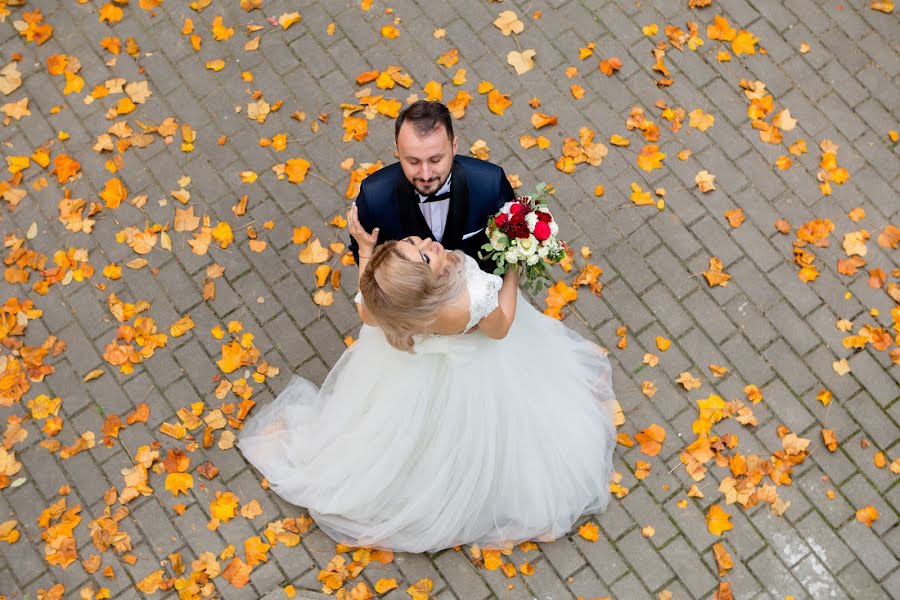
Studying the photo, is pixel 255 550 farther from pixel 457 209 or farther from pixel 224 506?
pixel 457 209

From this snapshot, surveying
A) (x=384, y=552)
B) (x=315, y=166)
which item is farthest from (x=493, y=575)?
(x=315, y=166)

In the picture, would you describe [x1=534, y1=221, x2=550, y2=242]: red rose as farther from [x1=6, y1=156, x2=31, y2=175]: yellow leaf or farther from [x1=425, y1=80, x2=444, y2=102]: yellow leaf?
[x1=6, y1=156, x2=31, y2=175]: yellow leaf

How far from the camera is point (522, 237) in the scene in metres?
4.14

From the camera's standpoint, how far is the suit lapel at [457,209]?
13.9 feet

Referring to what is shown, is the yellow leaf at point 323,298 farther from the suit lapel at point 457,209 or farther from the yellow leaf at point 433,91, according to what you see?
the suit lapel at point 457,209

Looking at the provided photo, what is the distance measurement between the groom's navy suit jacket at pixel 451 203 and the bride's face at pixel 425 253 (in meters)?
0.55

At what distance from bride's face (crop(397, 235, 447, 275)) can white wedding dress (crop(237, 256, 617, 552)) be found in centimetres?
95

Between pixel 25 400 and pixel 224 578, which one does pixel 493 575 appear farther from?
pixel 25 400

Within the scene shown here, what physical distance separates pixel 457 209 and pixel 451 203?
0.04 m

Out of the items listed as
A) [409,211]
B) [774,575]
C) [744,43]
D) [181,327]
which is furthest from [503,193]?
[744,43]

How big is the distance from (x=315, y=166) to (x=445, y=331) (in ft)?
9.69

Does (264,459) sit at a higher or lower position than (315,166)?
lower

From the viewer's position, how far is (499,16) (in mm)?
6938

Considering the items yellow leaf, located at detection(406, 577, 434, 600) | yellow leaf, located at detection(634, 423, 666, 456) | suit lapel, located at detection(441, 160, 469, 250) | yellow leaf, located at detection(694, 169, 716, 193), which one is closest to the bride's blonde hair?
suit lapel, located at detection(441, 160, 469, 250)
